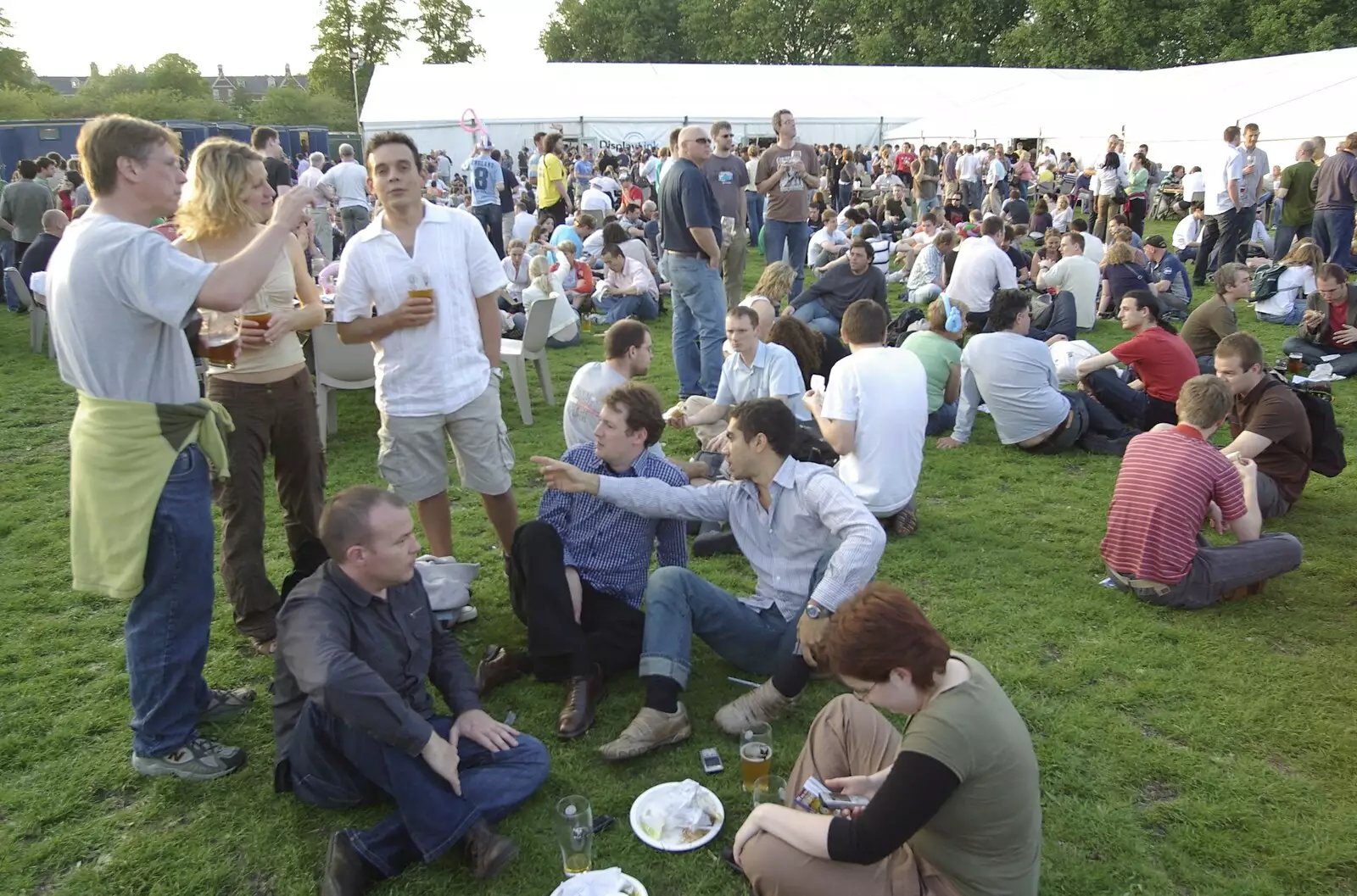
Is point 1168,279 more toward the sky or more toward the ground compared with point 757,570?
more toward the sky

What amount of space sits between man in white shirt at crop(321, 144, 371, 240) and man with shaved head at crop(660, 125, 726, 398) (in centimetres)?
814

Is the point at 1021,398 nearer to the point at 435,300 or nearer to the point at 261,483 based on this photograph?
the point at 435,300

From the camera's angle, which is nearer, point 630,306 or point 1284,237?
point 630,306

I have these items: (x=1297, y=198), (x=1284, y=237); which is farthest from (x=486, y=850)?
(x=1284, y=237)

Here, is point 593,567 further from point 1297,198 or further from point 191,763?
point 1297,198

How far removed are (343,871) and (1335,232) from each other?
13651 millimetres

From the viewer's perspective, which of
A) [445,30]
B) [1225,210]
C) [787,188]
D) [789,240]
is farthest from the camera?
[445,30]

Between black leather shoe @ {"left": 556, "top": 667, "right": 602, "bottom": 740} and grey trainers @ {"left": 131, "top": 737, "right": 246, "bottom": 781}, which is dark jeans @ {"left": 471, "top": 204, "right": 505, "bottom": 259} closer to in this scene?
black leather shoe @ {"left": 556, "top": 667, "right": 602, "bottom": 740}

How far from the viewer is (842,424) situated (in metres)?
4.77

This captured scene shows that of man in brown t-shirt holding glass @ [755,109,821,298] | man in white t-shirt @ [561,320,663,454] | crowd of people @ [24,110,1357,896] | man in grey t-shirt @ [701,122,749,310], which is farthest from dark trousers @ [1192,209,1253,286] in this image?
man in white t-shirt @ [561,320,663,454]

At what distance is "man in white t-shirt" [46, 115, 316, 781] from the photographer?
2.68 meters

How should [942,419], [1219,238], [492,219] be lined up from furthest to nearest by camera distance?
1. [492,219]
2. [1219,238]
3. [942,419]

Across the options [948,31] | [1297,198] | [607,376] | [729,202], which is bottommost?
[607,376]

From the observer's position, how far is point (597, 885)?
256cm
